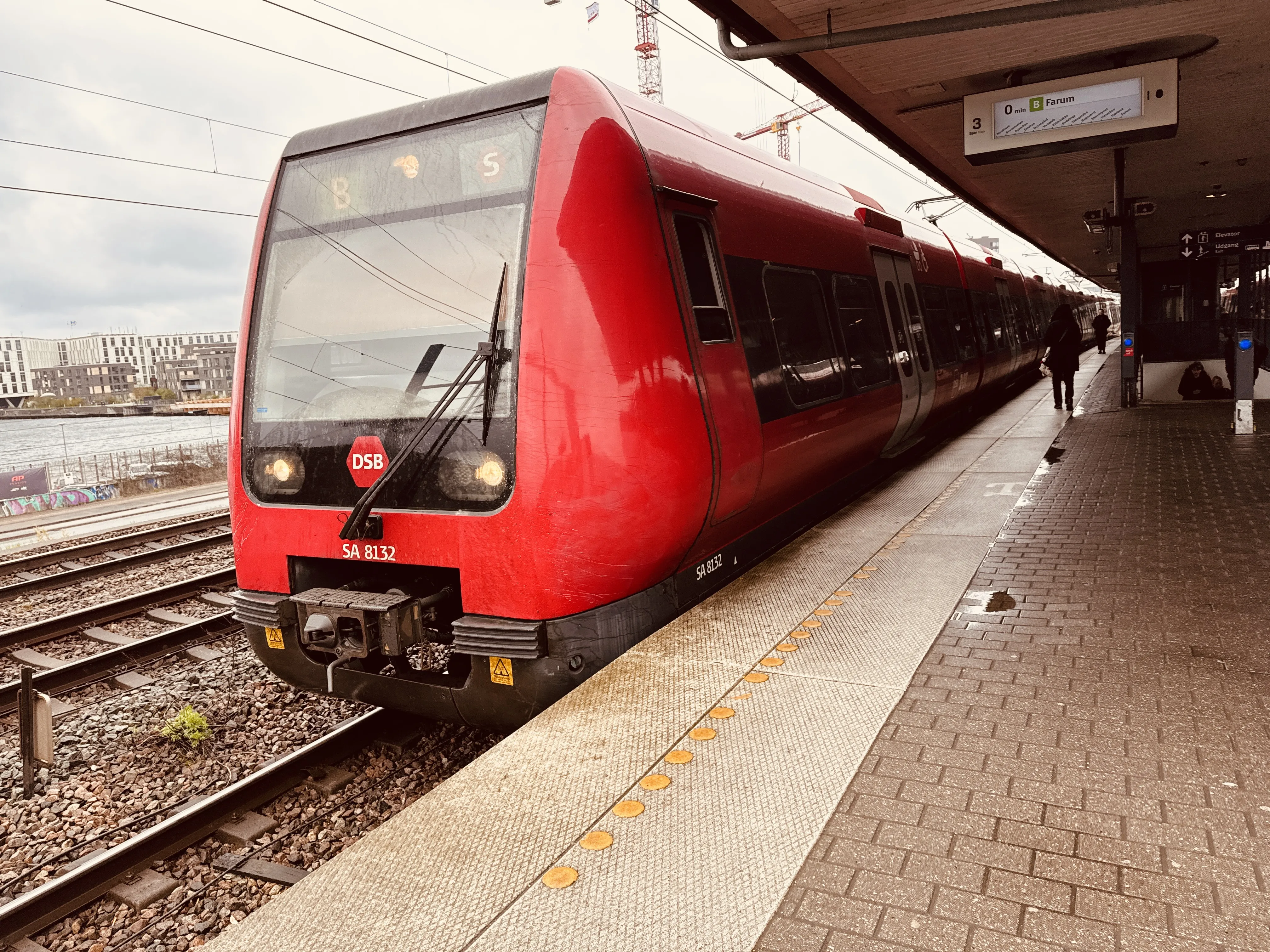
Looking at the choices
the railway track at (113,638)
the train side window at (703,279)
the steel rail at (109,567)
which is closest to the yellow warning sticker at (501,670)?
the train side window at (703,279)

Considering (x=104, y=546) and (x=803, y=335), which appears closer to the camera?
(x=803, y=335)

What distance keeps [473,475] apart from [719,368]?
1.41 metres

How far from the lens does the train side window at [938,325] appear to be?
920 centimetres

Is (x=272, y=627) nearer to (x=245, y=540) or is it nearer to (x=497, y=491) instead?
(x=245, y=540)

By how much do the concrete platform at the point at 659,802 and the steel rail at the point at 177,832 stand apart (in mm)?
1474

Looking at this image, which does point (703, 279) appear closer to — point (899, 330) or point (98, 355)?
point (899, 330)

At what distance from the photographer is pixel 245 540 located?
14.1 ft

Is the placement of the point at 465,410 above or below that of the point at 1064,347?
below

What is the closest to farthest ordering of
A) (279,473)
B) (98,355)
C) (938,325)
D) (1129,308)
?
(279,473), (938,325), (1129,308), (98,355)

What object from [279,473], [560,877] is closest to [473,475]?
[279,473]

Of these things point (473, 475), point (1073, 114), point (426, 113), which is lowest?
point (473, 475)

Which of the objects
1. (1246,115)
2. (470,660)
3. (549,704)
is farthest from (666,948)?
(1246,115)

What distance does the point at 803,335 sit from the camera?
560 cm

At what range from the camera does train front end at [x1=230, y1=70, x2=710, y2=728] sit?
358cm
